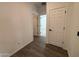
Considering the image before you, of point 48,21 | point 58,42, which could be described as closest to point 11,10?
point 48,21

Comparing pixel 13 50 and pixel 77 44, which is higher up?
pixel 77 44

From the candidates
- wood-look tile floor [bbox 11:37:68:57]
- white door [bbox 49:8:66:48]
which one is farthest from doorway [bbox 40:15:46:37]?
wood-look tile floor [bbox 11:37:68:57]

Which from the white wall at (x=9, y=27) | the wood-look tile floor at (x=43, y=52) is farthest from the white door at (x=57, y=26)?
the white wall at (x=9, y=27)

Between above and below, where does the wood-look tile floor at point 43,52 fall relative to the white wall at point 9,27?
below

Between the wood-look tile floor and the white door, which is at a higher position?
the white door

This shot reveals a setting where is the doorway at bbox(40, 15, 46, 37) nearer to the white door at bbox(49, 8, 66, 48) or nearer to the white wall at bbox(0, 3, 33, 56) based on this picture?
the white door at bbox(49, 8, 66, 48)

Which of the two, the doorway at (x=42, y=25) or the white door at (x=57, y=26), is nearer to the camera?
the white door at (x=57, y=26)

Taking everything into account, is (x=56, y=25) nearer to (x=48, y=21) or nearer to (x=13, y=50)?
(x=48, y=21)

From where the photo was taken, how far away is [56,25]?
460 cm

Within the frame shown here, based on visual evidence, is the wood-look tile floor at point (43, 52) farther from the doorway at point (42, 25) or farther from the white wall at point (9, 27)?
the doorway at point (42, 25)

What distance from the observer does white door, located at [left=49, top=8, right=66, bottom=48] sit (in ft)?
14.0

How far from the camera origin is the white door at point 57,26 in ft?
14.0

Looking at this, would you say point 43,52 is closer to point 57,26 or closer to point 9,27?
point 57,26

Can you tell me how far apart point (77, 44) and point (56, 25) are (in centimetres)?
232
